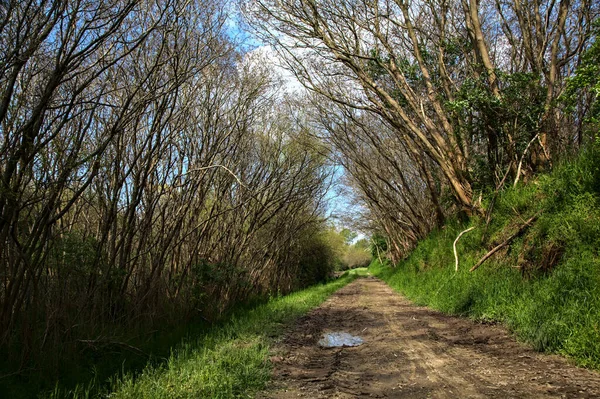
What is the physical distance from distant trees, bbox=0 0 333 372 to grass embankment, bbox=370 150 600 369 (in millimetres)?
4119

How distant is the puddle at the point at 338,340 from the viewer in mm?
6066

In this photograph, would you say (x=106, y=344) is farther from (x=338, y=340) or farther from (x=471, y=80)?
(x=471, y=80)

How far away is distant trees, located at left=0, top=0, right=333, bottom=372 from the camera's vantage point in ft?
14.7

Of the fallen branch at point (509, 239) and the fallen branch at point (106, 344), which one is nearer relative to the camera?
the fallen branch at point (106, 344)

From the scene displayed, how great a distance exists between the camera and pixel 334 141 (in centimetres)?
1736

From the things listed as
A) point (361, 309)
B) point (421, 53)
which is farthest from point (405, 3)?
point (361, 309)

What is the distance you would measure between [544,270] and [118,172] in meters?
6.74

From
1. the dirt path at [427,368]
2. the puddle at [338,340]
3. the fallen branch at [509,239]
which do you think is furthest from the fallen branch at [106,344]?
the fallen branch at [509,239]

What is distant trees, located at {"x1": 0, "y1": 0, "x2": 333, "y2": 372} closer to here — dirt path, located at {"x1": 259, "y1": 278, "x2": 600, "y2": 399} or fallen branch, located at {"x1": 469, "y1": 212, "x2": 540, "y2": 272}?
dirt path, located at {"x1": 259, "y1": 278, "x2": 600, "y2": 399}

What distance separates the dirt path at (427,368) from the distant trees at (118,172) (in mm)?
2596

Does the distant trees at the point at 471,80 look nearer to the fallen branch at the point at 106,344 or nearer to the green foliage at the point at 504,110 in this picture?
the green foliage at the point at 504,110

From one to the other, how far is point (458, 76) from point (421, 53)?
195 cm

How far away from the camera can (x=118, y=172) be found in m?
6.49

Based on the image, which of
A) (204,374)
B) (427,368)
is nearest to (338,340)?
(427,368)
